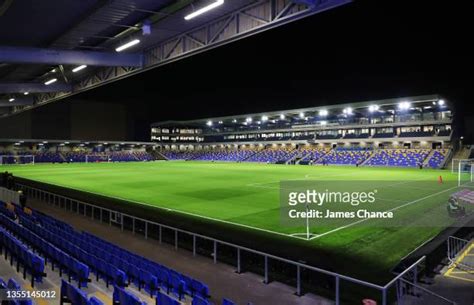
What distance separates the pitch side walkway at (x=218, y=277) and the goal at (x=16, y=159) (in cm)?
5933

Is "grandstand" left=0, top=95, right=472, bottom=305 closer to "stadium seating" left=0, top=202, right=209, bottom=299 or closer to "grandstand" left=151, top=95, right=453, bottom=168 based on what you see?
"stadium seating" left=0, top=202, right=209, bottom=299

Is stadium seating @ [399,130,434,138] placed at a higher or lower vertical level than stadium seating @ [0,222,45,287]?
higher

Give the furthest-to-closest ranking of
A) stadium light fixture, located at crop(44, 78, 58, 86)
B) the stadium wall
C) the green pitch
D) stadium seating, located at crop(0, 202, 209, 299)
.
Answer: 1. the stadium wall
2. stadium light fixture, located at crop(44, 78, 58, 86)
3. the green pitch
4. stadium seating, located at crop(0, 202, 209, 299)

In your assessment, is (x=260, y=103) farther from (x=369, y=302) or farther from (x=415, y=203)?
(x=369, y=302)

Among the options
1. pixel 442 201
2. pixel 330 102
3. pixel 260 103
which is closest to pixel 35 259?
pixel 442 201

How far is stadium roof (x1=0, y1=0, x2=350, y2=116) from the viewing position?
998 centimetres

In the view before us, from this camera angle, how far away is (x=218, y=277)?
29.3ft

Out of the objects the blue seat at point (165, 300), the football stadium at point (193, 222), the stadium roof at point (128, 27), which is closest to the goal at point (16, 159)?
the football stadium at point (193, 222)

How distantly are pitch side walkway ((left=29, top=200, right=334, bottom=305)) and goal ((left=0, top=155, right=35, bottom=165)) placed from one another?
5933 centimetres

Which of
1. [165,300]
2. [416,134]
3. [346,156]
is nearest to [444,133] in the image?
[416,134]

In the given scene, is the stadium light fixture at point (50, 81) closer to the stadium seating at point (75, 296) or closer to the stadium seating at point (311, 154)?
the stadium seating at point (75, 296)

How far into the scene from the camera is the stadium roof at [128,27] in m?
9.98

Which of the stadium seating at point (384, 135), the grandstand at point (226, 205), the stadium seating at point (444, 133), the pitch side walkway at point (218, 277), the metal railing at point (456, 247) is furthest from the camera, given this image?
the stadium seating at point (384, 135)

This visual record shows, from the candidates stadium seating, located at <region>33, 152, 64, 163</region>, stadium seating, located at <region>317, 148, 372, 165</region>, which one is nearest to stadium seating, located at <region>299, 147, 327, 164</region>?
stadium seating, located at <region>317, 148, 372, 165</region>
